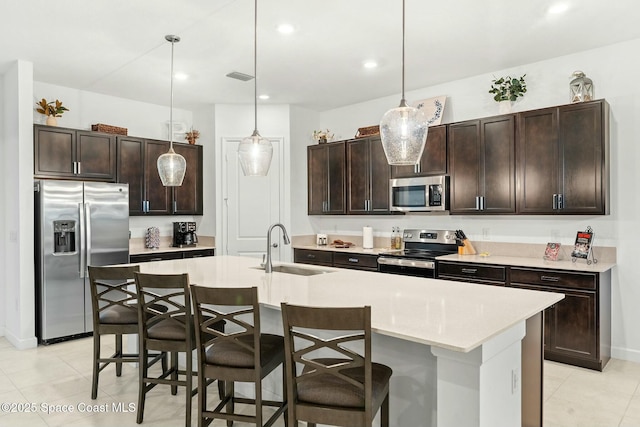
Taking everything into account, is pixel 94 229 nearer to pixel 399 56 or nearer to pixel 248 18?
pixel 248 18

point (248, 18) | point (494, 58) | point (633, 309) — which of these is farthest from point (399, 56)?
point (633, 309)

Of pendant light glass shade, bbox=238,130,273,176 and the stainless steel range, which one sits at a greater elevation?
pendant light glass shade, bbox=238,130,273,176

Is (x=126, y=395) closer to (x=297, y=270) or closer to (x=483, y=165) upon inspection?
(x=297, y=270)

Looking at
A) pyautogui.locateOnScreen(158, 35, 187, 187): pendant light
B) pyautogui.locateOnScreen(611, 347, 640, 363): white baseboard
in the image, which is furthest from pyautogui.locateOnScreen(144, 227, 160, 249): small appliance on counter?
pyautogui.locateOnScreen(611, 347, 640, 363): white baseboard

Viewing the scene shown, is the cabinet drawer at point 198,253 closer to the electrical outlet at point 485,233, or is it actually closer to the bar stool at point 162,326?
the bar stool at point 162,326

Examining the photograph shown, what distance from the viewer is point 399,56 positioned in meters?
4.18

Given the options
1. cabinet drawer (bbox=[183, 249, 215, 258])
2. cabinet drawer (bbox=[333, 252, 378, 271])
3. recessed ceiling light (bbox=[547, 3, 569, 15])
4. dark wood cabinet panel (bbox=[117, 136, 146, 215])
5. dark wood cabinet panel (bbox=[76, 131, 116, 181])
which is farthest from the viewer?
cabinet drawer (bbox=[183, 249, 215, 258])

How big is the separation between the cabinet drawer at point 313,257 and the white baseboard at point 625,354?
3094 millimetres

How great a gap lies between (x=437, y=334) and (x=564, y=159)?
2.99 metres

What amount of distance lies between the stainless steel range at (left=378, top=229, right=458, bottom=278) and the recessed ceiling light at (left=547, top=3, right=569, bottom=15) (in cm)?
241

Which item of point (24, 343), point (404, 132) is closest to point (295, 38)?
point (404, 132)

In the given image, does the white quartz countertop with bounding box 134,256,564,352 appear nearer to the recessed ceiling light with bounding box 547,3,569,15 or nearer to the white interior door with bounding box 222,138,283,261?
the recessed ceiling light with bounding box 547,3,569,15

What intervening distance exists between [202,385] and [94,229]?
123 inches

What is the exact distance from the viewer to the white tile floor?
280 cm
